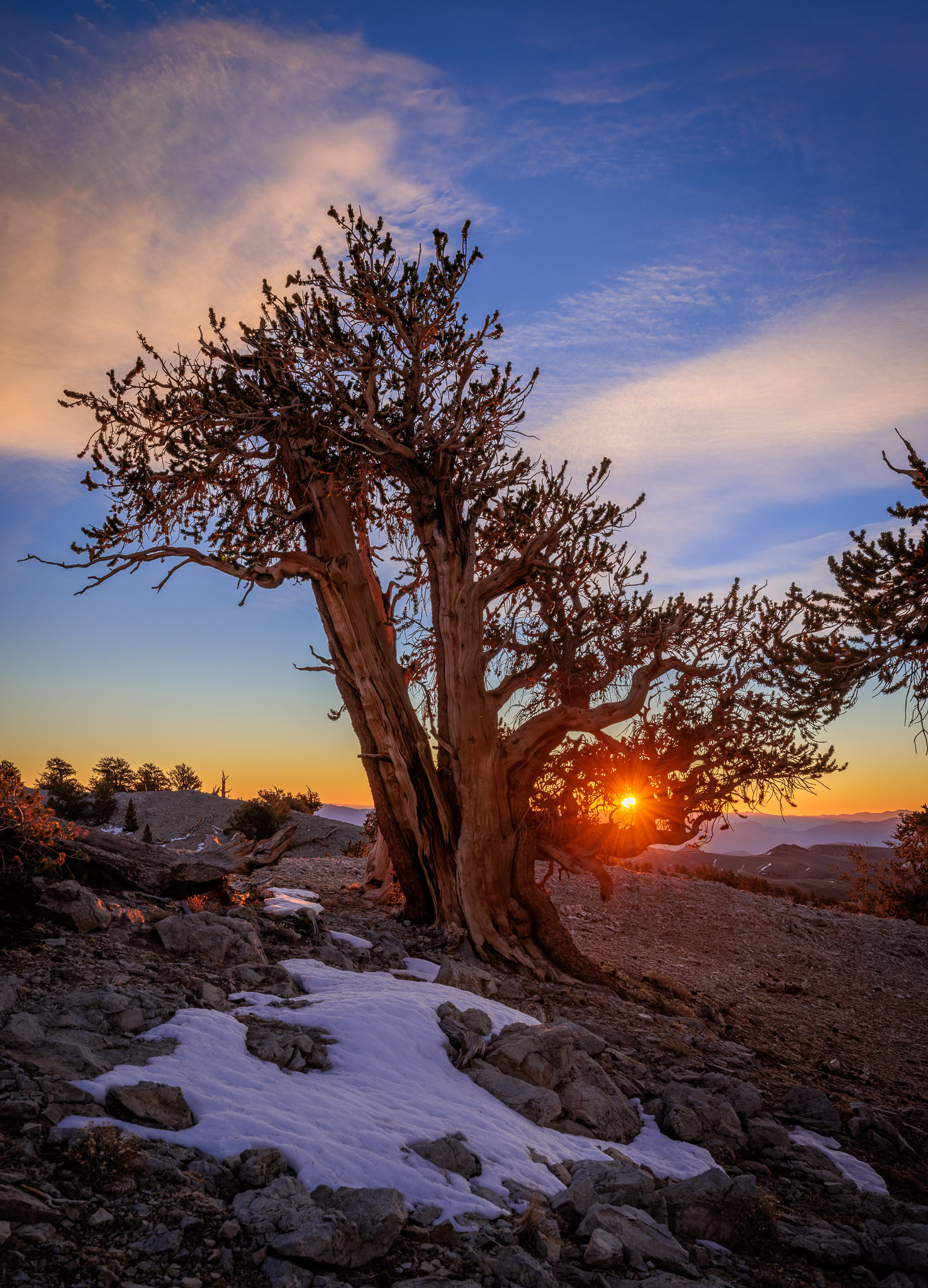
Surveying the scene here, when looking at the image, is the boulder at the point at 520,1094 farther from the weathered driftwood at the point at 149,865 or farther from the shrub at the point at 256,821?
the shrub at the point at 256,821

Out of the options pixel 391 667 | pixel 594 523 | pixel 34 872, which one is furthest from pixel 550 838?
pixel 34 872

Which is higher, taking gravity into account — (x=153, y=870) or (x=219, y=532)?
(x=219, y=532)

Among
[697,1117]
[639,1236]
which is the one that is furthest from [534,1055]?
[639,1236]

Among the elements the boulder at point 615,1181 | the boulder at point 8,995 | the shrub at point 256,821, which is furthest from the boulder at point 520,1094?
the shrub at point 256,821

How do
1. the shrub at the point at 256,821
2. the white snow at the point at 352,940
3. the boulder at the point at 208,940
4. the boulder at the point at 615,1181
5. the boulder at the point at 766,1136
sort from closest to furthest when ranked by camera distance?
the boulder at the point at 615,1181 < the boulder at the point at 766,1136 < the boulder at the point at 208,940 < the white snow at the point at 352,940 < the shrub at the point at 256,821

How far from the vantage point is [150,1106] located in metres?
3.77

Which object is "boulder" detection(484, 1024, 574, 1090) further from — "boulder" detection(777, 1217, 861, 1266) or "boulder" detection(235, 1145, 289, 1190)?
"boulder" detection(235, 1145, 289, 1190)

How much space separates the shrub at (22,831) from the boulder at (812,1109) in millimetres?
6400

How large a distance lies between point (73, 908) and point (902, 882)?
1897 cm

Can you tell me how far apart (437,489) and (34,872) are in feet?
20.8

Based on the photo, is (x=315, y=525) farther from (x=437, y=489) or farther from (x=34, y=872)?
(x=34, y=872)

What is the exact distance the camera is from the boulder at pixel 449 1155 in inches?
160

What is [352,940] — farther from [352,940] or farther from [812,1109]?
[812,1109]

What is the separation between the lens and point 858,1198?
5.12 meters
